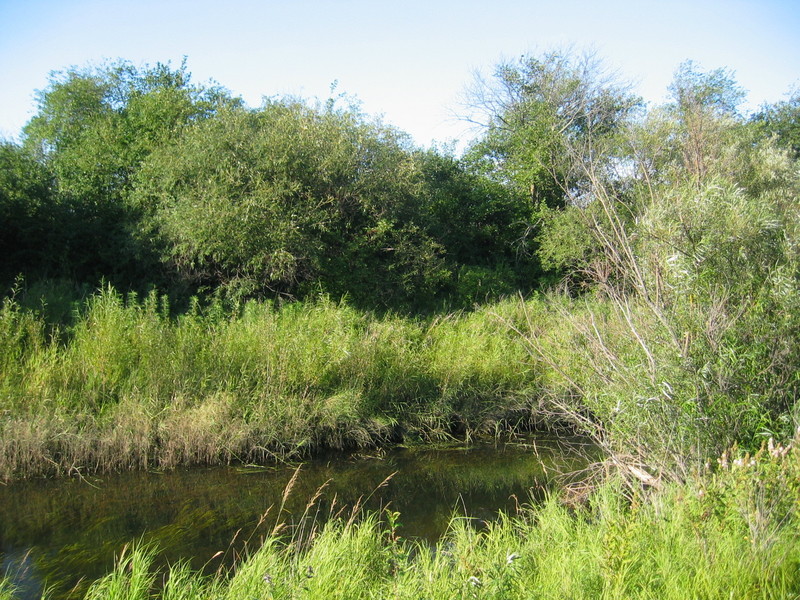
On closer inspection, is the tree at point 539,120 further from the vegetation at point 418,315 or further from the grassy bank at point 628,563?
the grassy bank at point 628,563

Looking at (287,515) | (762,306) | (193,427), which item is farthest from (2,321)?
(762,306)

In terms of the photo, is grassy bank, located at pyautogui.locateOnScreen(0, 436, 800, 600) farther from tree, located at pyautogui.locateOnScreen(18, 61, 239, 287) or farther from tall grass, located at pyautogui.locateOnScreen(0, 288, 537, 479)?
tree, located at pyautogui.locateOnScreen(18, 61, 239, 287)

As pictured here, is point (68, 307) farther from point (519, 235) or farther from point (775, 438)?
point (519, 235)

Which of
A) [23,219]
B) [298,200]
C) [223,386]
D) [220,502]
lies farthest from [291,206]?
[220,502]

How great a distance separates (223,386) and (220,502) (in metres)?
2.51

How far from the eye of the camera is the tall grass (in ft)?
30.8

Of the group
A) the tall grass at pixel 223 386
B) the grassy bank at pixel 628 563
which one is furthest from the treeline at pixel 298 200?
the grassy bank at pixel 628 563

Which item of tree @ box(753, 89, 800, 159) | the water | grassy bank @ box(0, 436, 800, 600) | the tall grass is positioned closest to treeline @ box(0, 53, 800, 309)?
the tall grass

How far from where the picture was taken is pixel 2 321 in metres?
10.3

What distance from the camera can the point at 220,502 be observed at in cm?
843

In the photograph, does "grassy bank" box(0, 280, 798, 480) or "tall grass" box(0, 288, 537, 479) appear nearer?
"grassy bank" box(0, 280, 798, 480)

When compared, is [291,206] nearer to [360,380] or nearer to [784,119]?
[360,380]

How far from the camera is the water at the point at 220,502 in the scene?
265 inches

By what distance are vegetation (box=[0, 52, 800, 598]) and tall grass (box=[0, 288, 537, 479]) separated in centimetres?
5
